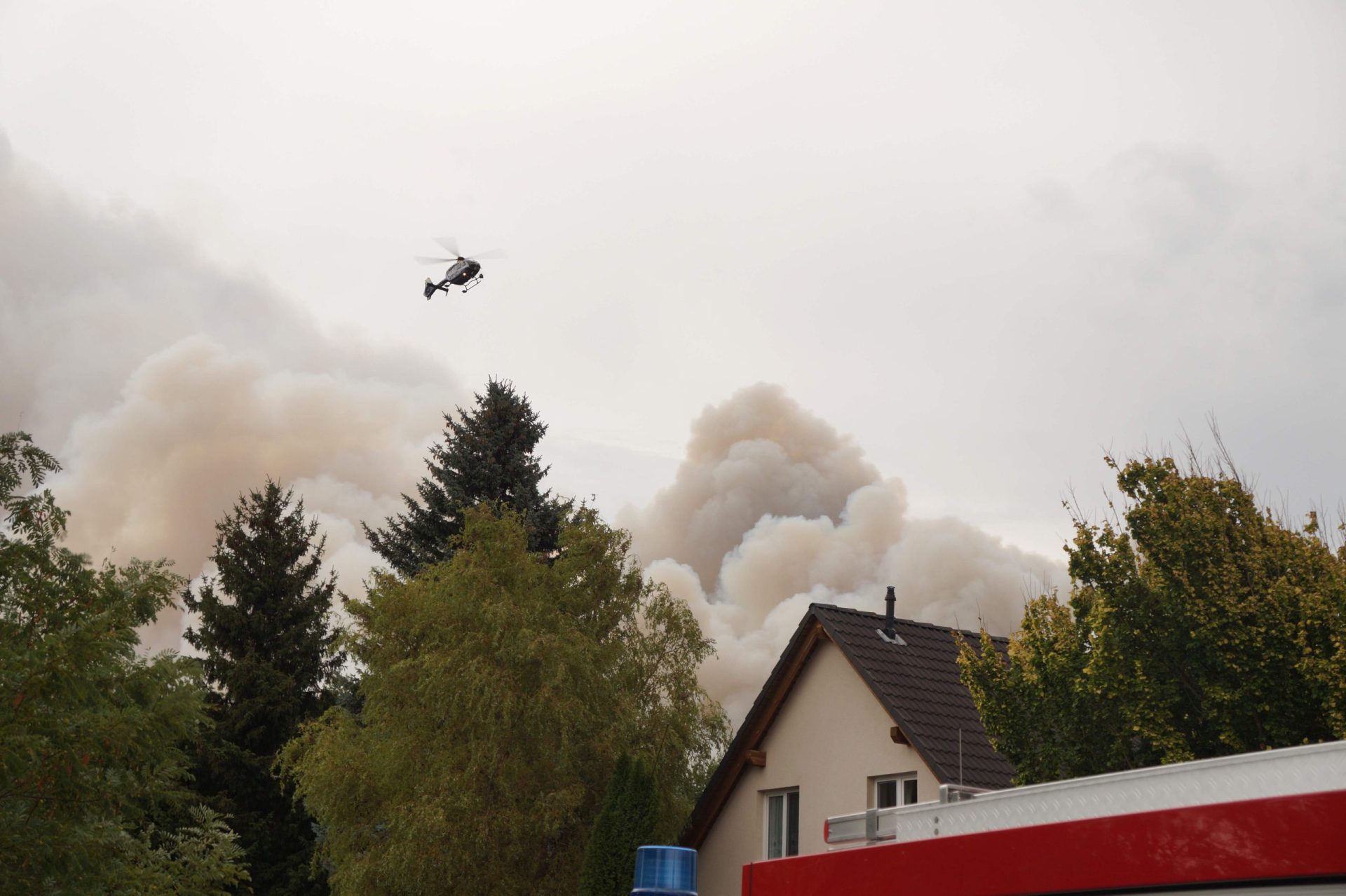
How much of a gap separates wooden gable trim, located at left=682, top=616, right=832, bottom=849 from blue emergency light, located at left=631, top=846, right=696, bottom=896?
1425cm

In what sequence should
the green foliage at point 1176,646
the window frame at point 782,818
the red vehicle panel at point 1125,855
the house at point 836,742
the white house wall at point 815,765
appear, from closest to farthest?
the red vehicle panel at point 1125,855
the green foliage at point 1176,646
the house at point 836,742
the white house wall at point 815,765
the window frame at point 782,818

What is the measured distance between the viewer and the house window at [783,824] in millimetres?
21422

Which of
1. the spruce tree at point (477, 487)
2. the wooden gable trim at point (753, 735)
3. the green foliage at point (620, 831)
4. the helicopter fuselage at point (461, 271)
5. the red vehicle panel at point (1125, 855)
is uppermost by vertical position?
the helicopter fuselage at point (461, 271)

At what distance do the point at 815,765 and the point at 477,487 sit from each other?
2395cm

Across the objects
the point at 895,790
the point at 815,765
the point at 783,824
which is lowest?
the point at 783,824

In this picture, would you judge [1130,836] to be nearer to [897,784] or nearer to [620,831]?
[897,784]

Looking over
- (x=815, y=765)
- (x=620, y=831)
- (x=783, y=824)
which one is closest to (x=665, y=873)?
(x=815, y=765)

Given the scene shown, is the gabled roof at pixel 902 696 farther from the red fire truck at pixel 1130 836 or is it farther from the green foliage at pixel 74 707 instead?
the red fire truck at pixel 1130 836

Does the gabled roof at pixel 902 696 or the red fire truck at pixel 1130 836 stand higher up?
the gabled roof at pixel 902 696

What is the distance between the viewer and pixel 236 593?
3759cm

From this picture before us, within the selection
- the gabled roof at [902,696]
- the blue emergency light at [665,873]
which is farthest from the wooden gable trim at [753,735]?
the blue emergency light at [665,873]

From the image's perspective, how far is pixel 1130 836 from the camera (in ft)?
15.6

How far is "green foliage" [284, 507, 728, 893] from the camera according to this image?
2180 cm

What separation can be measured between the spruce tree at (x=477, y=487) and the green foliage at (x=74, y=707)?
21.0 metres
